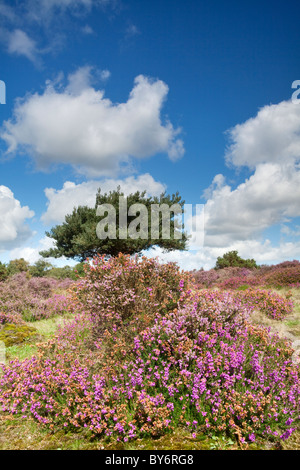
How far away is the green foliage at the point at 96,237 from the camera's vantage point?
21.6 m

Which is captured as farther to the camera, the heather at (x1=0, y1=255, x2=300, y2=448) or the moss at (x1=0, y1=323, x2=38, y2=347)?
the moss at (x1=0, y1=323, x2=38, y2=347)

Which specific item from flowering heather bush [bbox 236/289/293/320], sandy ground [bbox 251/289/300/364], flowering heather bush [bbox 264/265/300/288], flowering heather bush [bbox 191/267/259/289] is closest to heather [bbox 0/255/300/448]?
sandy ground [bbox 251/289/300/364]

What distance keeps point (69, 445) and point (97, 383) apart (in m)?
0.73

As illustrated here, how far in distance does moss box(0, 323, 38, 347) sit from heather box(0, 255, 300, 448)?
3092mm

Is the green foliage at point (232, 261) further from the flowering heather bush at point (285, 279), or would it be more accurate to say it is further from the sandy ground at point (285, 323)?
the sandy ground at point (285, 323)

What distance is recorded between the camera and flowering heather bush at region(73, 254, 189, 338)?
5.53m

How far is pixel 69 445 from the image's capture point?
11.3ft

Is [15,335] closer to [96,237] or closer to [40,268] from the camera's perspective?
[96,237]

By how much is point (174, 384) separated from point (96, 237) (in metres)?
17.8

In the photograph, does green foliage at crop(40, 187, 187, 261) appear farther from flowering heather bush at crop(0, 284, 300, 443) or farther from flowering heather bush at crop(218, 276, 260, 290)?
flowering heather bush at crop(0, 284, 300, 443)

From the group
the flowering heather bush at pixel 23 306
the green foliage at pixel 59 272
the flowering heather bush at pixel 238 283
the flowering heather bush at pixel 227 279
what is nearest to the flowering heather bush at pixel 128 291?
the flowering heather bush at pixel 23 306

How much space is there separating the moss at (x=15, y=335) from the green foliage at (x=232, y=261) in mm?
22216

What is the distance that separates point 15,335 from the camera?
8070 mm

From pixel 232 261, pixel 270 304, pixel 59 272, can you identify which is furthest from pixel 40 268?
pixel 270 304
